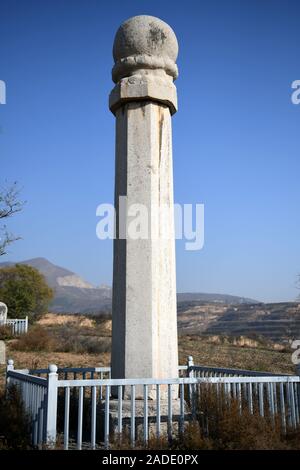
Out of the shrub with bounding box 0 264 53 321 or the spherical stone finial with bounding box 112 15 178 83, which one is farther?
the shrub with bounding box 0 264 53 321

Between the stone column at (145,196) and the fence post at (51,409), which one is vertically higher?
the stone column at (145,196)

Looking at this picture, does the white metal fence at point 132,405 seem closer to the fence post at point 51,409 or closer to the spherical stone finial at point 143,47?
the fence post at point 51,409

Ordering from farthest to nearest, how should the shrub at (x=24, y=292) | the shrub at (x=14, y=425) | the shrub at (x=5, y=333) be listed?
1. the shrub at (x=24, y=292)
2. the shrub at (x=5, y=333)
3. the shrub at (x=14, y=425)

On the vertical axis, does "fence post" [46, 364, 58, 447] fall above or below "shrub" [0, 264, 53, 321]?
below

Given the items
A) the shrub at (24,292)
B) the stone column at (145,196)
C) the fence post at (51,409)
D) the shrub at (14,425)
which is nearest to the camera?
the fence post at (51,409)

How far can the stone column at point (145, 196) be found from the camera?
625 cm

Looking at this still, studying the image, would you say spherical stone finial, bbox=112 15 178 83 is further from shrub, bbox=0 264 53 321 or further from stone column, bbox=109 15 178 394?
shrub, bbox=0 264 53 321

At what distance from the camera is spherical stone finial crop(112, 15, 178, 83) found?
696cm

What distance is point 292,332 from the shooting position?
46.7m

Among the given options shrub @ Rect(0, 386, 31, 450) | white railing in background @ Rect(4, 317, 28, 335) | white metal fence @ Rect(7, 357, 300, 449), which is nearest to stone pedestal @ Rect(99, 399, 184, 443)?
white metal fence @ Rect(7, 357, 300, 449)

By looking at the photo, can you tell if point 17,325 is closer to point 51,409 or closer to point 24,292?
point 24,292

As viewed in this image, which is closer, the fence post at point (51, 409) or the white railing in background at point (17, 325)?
the fence post at point (51, 409)

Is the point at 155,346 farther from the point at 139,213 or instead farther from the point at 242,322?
the point at 242,322

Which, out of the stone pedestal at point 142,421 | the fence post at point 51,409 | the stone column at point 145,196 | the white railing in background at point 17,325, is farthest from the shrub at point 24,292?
the fence post at point 51,409
